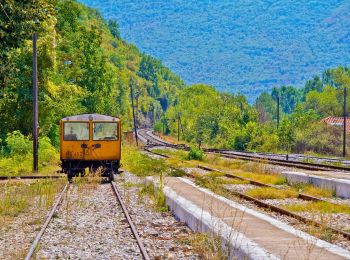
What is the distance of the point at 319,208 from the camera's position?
15.9 m

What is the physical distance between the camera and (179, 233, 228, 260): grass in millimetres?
9273

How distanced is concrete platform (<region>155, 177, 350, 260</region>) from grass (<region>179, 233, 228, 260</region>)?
12 centimetres

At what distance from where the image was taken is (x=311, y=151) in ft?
219

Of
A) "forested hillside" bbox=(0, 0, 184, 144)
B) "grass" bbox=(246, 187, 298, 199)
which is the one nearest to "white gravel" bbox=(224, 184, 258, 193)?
"grass" bbox=(246, 187, 298, 199)

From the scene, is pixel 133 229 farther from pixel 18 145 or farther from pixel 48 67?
pixel 48 67

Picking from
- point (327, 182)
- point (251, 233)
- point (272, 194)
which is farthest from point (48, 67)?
point (251, 233)

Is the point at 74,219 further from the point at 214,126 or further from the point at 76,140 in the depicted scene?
the point at 214,126

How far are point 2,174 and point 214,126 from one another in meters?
80.5

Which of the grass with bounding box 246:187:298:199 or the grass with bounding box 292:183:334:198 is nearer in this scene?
the grass with bounding box 246:187:298:199

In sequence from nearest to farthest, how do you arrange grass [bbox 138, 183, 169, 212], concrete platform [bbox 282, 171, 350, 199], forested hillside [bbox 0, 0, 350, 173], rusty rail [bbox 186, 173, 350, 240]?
rusty rail [bbox 186, 173, 350, 240] → grass [bbox 138, 183, 169, 212] → concrete platform [bbox 282, 171, 350, 199] → forested hillside [bbox 0, 0, 350, 173]

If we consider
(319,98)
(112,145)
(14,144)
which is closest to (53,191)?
(112,145)

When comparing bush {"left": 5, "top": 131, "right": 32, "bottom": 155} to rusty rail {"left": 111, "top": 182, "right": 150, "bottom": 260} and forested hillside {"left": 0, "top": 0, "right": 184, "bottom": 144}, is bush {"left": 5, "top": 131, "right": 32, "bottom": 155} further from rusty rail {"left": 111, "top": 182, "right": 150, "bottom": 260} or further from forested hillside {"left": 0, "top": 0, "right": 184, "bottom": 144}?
rusty rail {"left": 111, "top": 182, "right": 150, "bottom": 260}

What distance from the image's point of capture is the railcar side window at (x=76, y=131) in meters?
24.3

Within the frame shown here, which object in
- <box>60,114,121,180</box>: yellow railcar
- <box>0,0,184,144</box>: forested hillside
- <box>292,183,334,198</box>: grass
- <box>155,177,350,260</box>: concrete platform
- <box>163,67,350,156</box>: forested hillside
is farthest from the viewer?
<box>163,67,350,156</box>: forested hillside
